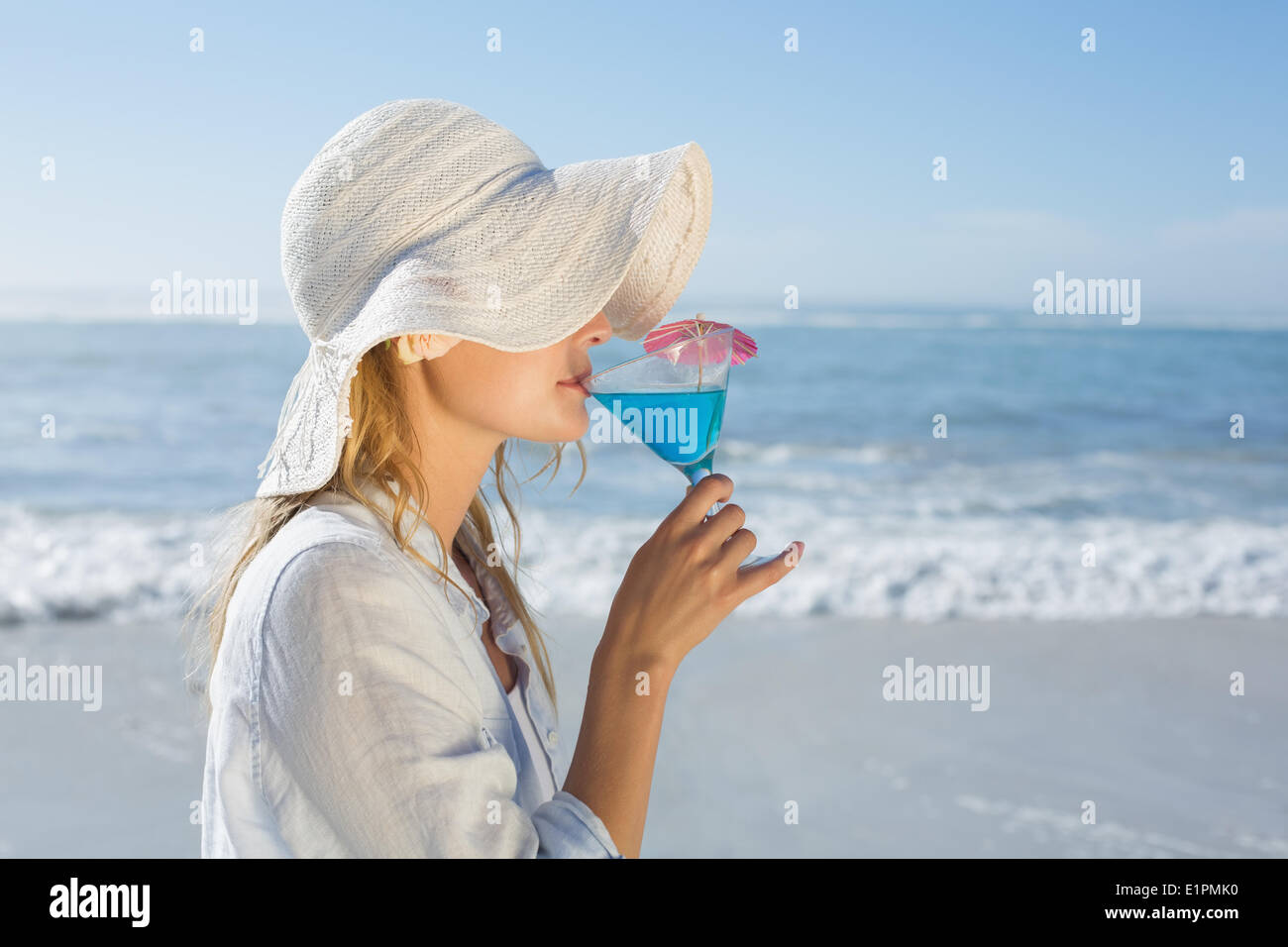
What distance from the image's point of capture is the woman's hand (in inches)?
55.6

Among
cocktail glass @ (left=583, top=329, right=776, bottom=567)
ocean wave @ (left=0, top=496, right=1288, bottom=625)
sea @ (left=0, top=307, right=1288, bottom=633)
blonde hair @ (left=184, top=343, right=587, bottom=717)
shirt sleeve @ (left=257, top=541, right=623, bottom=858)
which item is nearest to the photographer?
→ shirt sleeve @ (left=257, top=541, right=623, bottom=858)

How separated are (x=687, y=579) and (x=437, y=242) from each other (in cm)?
57

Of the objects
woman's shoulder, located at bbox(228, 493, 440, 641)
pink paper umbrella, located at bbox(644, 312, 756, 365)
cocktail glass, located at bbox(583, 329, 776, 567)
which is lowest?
woman's shoulder, located at bbox(228, 493, 440, 641)

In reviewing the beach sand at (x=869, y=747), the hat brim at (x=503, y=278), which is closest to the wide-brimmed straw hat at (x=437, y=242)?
the hat brim at (x=503, y=278)

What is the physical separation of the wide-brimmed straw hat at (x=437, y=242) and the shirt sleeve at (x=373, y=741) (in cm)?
27

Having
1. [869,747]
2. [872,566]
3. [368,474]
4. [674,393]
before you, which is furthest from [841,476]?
[368,474]

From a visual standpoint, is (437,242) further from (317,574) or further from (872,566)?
(872,566)

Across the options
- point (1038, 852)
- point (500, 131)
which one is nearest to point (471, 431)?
point (500, 131)

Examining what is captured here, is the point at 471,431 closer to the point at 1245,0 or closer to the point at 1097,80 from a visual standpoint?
the point at 1097,80

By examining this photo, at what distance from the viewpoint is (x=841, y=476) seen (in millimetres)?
10977

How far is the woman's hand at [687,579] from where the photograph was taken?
1.41m

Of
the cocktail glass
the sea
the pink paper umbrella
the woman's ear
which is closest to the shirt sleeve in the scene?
the woman's ear

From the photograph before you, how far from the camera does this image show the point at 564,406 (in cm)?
159

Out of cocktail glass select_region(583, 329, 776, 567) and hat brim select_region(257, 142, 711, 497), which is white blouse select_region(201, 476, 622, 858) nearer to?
hat brim select_region(257, 142, 711, 497)
